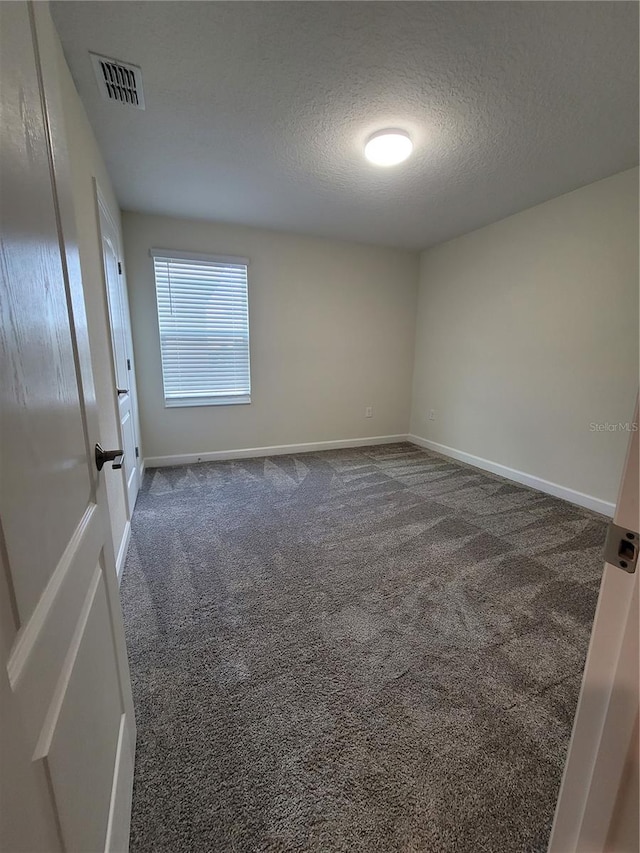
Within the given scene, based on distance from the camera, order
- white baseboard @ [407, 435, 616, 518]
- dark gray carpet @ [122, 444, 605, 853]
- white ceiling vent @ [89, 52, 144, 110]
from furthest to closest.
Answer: white baseboard @ [407, 435, 616, 518] < white ceiling vent @ [89, 52, 144, 110] < dark gray carpet @ [122, 444, 605, 853]

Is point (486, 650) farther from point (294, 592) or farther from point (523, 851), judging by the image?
point (294, 592)

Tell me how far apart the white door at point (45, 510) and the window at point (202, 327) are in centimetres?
289

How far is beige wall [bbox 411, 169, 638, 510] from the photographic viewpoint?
8.51 feet

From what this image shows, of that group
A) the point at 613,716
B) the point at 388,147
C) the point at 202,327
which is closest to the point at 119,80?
the point at 388,147

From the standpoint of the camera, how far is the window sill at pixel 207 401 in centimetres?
369

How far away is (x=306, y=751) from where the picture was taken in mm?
1124

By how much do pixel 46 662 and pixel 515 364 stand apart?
12.4 feet

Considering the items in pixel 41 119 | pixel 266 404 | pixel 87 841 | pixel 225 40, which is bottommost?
pixel 87 841

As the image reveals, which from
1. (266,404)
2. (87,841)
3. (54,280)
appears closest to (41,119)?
(54,280)

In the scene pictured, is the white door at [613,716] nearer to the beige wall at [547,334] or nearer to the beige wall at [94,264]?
the beige wall at [94,264]

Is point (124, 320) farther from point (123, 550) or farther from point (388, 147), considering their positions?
point (388, 147)

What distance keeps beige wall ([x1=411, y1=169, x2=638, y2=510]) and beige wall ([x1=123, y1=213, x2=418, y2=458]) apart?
2.26 feet

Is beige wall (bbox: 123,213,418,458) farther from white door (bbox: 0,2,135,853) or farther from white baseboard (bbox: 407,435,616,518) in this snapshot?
white door (bbox: 0,2,135,853)

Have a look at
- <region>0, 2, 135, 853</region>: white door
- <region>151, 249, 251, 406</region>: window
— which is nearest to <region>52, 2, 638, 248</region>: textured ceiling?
<region>151, 249, 251, 406</region>: window
